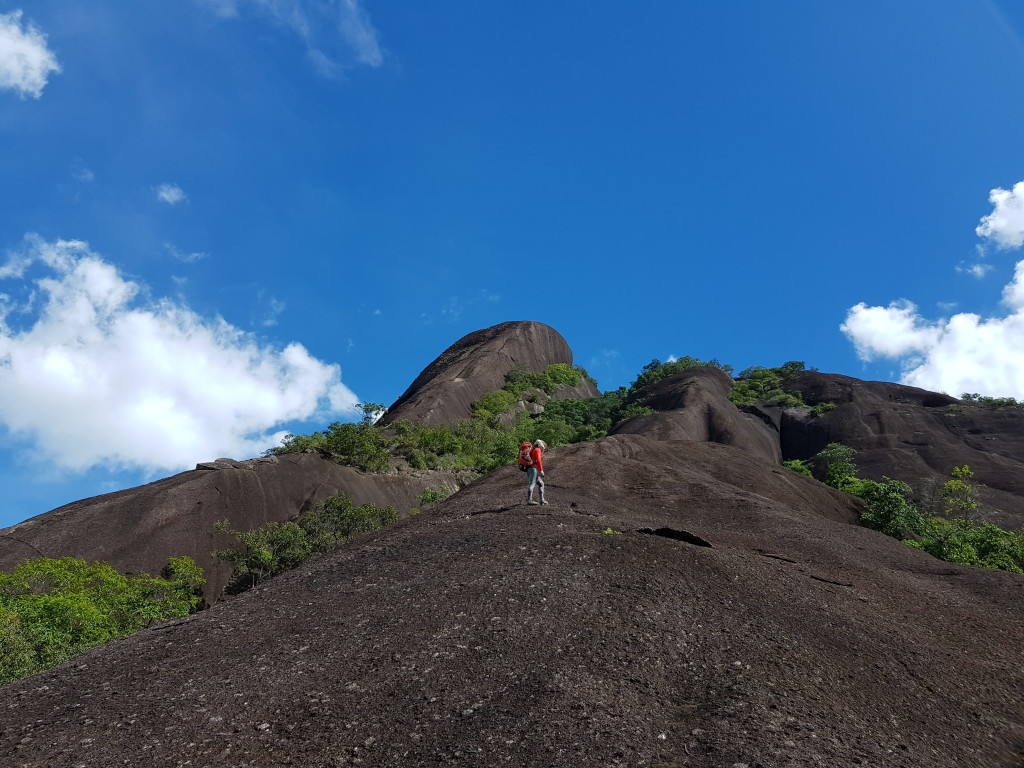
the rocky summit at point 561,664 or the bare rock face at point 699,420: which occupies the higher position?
the bare rock face at point 699,420

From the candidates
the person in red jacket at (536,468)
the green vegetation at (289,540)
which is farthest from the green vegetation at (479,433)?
the person in red jacket at (536,468)

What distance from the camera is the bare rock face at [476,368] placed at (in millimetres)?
65875

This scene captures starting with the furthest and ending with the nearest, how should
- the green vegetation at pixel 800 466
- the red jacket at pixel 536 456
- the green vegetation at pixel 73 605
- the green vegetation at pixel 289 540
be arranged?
the green vegetation at pixel 800 466, the green vegetation at pixel 289 540, the green vegetation at pixel 73 605, the red jacket at pixel 536 456

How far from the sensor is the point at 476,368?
79500 millimetres

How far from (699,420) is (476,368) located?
27776 millimetres

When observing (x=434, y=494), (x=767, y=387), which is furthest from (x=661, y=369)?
(x=434, y=494)

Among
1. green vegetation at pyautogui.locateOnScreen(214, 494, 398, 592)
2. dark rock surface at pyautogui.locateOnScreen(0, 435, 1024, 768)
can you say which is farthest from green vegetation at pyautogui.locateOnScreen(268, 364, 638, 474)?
dark rock surface at pyautogui.locateOnScreen(0, 435, 1024, 768)

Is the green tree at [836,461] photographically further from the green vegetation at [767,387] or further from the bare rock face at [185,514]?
the bare rock face at [185,514]

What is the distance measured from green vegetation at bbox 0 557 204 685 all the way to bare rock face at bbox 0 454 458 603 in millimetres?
1390

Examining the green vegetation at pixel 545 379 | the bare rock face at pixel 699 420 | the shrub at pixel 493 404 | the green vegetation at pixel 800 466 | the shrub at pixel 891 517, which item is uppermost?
the green vegetation at pixel 545 379

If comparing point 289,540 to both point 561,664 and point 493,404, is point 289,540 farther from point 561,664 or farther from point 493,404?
point 493,404

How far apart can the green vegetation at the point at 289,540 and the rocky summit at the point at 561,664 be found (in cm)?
1756

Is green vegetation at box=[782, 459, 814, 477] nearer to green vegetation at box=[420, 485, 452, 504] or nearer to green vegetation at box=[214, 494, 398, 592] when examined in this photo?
green vegetation at box=[420, 485, 452, 504]

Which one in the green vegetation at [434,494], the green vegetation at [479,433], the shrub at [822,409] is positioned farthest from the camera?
the shrub at [822,409]
